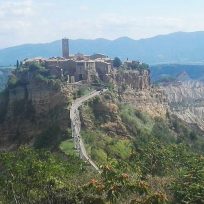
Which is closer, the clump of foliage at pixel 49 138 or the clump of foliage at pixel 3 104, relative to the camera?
the clump of foliage at pixel 49 138

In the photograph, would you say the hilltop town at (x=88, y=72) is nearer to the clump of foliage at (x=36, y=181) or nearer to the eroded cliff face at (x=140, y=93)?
the eroded cliff face at (x=140, y=93)

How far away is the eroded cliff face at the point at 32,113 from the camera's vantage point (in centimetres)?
9262

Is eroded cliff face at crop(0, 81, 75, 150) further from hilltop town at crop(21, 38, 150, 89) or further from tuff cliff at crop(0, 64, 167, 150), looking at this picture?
hilltop town at crop(21, 38, 150, 89)

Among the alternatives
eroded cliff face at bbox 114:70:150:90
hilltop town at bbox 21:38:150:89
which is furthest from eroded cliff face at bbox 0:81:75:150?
eroded cliff face at bbox 114:70:150:90

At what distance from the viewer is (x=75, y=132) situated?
83.8 meters

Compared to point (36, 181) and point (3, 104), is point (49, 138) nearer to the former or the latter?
point (3, 104)

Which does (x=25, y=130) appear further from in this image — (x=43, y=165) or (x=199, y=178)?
(x=199, y=178)

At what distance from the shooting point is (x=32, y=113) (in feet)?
329

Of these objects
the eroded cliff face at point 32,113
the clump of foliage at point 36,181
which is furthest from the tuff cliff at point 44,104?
the clump of foliage at point 36,181

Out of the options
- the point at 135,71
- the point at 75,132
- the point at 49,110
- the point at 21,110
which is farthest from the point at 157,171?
the point at 135,71

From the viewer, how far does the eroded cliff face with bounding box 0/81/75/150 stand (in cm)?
9262

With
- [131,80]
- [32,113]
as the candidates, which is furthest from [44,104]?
[131,80]

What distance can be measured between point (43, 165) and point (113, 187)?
11.6 metres

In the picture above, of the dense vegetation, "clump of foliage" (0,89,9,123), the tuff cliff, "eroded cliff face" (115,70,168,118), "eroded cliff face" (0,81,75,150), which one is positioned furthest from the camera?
"eroded cliff face" (115,70,168,118)
